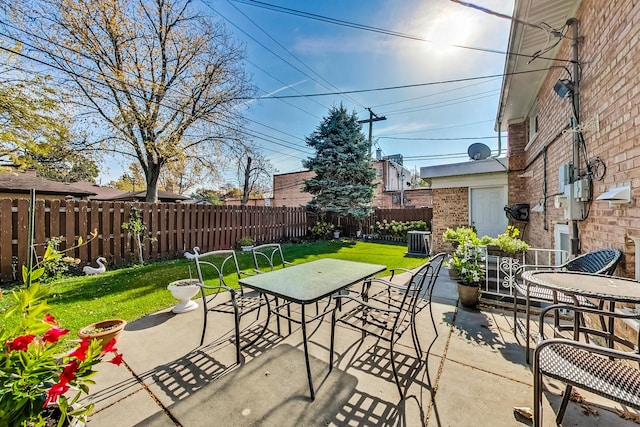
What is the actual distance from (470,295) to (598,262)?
1418 millimetres

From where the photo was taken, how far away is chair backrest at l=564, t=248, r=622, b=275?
229 centimetres

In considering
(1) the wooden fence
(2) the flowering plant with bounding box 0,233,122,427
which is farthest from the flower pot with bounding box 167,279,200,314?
(1) the wooden fence

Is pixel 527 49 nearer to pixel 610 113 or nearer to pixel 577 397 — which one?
pixel 610 113

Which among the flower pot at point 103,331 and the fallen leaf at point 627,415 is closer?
the fallen leaf at point 627,415


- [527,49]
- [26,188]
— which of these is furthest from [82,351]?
[26,188]

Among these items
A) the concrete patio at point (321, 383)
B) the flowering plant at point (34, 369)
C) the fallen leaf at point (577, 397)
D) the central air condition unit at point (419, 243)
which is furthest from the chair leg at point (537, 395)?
the central air condition unit at point (419, 243)

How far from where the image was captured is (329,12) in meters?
5.95

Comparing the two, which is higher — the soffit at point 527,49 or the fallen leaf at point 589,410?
the soffit at point 527,49

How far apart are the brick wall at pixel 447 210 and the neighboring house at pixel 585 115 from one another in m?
2.29

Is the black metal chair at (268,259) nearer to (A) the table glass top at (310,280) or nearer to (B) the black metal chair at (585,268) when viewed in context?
(A) the table glass top at (310,280)

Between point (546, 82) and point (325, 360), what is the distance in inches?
238

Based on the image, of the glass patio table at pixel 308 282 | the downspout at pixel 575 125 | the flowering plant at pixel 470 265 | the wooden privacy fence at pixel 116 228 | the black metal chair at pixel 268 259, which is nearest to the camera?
the glass patio table at pixel 308 282

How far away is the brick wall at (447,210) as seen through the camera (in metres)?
7.73

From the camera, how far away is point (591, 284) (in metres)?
1.92
